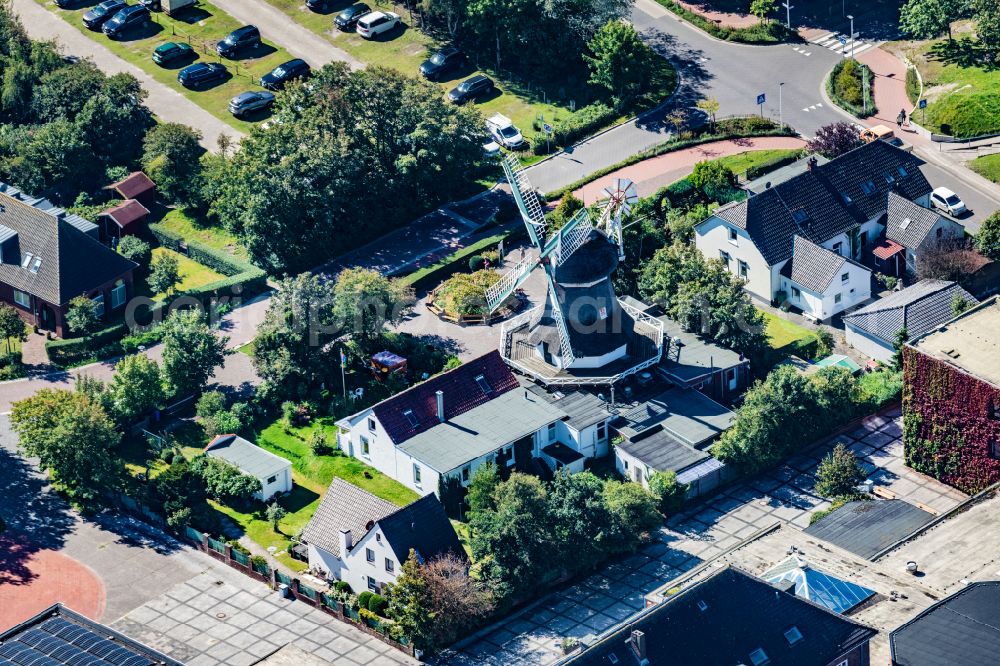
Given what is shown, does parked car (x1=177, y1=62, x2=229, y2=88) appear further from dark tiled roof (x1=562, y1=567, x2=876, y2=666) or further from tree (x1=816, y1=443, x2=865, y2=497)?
dark tiled roof (x1=562, y1=567, x2=876, y2=666)

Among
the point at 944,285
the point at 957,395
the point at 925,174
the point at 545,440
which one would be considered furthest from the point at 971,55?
the point at 545,440

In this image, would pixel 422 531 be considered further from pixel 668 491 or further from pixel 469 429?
pixel 668 491

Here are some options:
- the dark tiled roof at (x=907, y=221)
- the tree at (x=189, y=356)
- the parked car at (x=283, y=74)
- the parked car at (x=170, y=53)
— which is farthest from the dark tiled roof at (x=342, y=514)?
the parked car at (x=170, y=53)

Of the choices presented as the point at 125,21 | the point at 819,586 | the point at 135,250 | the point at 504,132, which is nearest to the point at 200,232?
the point at 135,250

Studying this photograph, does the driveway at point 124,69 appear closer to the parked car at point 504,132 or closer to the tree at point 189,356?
the parked car at point 504,132

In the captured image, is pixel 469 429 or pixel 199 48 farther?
pixel 199 48
